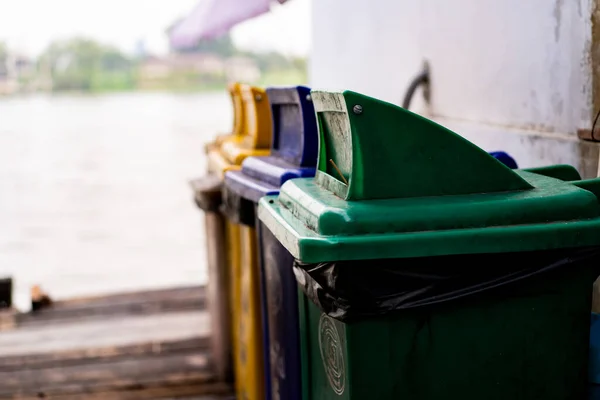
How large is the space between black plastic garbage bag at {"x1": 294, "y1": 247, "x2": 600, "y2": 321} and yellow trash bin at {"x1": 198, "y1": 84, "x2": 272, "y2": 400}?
1.16 m

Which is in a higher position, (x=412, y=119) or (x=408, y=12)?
(x=408, y=12)

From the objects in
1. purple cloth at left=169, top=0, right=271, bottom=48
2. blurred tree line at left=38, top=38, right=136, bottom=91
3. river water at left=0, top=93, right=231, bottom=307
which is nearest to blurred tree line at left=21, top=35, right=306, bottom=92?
blurred tree line at left=38, top=38, right=136, bottom=91

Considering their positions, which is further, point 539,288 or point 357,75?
point 357,75

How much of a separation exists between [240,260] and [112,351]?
5.58 ft

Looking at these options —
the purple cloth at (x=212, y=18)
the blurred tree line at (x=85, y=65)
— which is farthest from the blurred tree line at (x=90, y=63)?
the purple cloth at (x=212, y=18)

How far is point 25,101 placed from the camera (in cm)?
7412

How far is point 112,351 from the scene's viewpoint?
4824 millimetres

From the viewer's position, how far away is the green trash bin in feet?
6.51

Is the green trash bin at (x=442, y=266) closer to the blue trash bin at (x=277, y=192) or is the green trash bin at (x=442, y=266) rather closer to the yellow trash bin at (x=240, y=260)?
the blue trash bin at (x=277, y=192)

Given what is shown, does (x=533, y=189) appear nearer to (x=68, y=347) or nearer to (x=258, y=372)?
(x=258, y=372)

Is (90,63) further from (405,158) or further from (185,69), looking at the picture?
(405,158)

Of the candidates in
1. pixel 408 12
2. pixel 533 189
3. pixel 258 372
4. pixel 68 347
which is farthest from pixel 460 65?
pixel 68 347

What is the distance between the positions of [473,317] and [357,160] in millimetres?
479

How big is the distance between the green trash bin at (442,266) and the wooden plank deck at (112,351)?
2247mm
